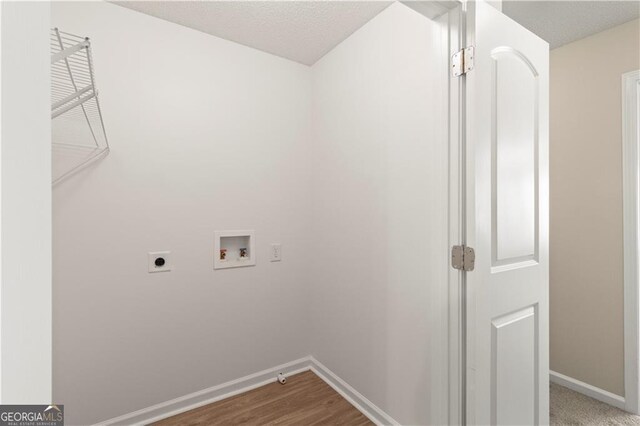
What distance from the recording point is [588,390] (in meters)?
2.10

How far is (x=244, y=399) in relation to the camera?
2.04 metres

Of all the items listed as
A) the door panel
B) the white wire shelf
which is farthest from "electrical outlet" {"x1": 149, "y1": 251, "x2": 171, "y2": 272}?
the door panel

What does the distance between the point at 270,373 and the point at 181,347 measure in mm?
682

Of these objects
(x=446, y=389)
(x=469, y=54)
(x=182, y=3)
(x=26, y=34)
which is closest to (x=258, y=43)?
(x=182, y=3)

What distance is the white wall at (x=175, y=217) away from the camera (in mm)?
1684

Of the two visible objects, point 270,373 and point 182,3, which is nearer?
point 182,3

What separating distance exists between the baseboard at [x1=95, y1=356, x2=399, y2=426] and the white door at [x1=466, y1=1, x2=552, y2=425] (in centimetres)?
78

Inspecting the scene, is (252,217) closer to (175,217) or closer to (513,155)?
(175,217)

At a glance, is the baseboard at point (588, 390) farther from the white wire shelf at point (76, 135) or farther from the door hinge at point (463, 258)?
the white wire shelf at point (76, 135)

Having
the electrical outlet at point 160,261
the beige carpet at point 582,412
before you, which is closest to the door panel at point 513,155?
the beige carpet at point 582,412

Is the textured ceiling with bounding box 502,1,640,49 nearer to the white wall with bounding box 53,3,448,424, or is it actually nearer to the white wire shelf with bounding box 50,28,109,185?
the white wall with bounding box 53,3,448,424

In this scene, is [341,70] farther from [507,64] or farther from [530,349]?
[530,349]

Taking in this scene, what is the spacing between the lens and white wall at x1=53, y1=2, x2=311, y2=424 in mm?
1684

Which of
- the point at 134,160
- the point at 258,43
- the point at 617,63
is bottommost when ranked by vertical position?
the point at 134,160
